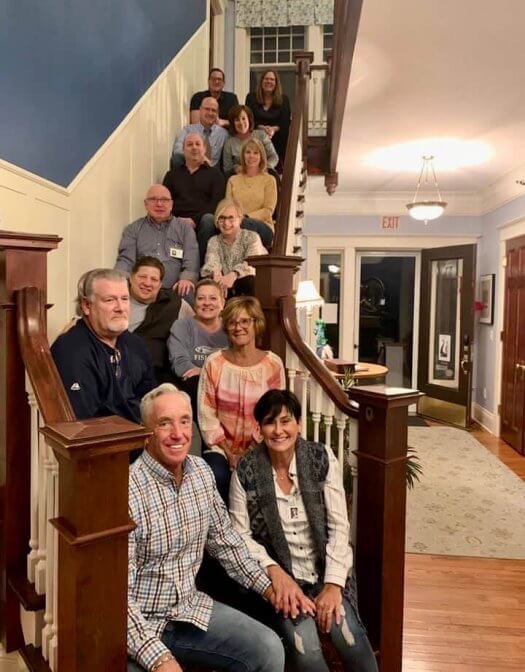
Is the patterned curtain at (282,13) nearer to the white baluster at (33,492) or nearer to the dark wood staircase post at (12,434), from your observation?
the dark wood staircase post at (12,434)

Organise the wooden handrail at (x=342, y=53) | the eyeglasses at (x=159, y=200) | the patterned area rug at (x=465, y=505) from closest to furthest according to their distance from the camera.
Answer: the wooden handrail at (x=342, y=53) → the eyeglasses at (x=159, y=200) → the patterned area rug at (x=465, y=505)

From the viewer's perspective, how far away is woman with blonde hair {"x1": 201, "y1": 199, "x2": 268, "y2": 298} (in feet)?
9.86

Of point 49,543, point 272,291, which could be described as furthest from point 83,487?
point 272,291

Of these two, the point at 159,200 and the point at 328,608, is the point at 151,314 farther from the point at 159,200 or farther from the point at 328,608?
the point at 328,608

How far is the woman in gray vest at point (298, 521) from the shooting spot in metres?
1.66

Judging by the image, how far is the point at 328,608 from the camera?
1.65 m

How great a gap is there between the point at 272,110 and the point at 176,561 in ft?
13.3

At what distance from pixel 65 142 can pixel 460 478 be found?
13.0 ft

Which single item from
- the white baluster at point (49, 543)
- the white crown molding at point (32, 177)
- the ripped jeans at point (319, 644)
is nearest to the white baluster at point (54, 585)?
the white baluster at point (49, 543)

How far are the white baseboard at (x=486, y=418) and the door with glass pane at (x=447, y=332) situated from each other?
0.26 metres

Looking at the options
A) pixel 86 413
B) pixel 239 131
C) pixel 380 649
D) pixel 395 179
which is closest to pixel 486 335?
pixel 395 179

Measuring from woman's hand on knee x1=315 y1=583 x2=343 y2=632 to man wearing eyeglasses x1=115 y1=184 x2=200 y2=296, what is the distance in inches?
74.2

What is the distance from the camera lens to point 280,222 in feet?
8.93

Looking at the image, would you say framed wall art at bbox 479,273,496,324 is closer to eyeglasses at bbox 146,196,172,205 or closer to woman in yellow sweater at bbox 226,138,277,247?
woman in yellow sweater at bbox 226,138,277,247
